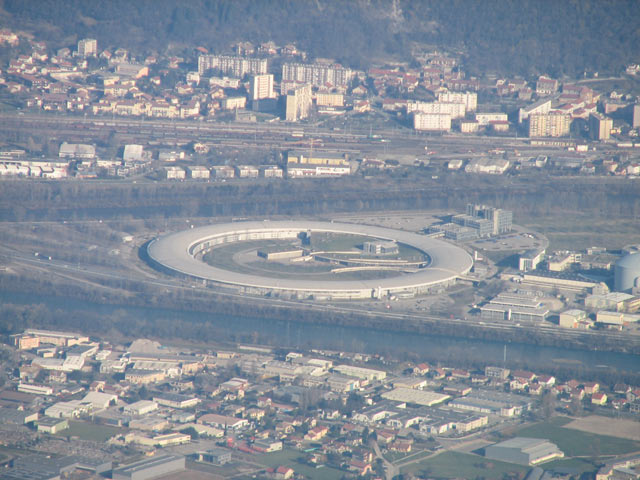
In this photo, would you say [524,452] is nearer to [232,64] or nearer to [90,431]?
[90,431]

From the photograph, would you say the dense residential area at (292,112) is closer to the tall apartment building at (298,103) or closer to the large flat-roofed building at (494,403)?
the tall apartment building at (298,103)

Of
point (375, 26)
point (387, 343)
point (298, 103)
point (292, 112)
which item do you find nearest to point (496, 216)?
point (387, 343)

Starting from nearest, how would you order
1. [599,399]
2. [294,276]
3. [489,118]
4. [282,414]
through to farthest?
[282,414] → [599,399] → [294,276] → [489,118]

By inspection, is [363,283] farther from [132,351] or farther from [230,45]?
[230,45]

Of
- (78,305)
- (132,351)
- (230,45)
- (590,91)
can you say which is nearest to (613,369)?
(132,351)

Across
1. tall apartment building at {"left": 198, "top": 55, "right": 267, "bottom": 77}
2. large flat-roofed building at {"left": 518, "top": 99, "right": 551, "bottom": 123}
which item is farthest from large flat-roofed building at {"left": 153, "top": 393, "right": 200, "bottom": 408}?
tall apartment building at {"left": 198, "top": 55, "right": 267, "bottom": 77}
